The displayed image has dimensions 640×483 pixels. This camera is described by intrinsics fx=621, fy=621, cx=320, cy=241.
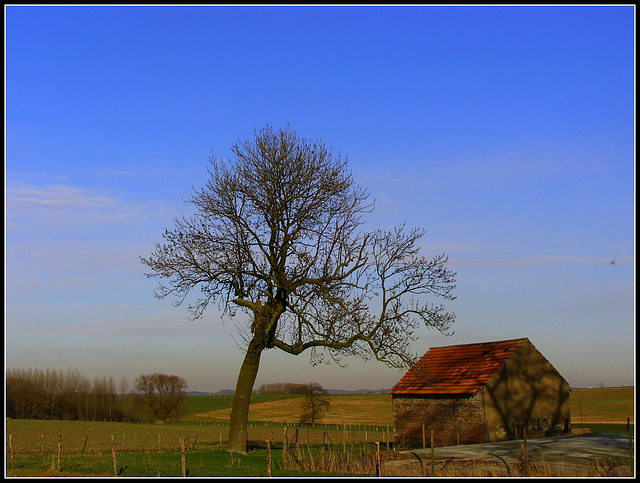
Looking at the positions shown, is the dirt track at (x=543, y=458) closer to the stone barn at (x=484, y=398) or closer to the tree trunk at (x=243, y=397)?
the stone barn at (x=484, y=398)

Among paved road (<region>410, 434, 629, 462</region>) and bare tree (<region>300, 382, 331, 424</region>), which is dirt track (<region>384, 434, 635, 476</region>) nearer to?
paved road (<region>410, 434, 629, 462</region>)

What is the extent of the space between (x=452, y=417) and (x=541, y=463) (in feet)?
46.7

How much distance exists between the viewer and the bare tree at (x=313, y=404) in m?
75.3

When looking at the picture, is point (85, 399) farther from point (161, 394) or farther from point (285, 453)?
point (285, 453)

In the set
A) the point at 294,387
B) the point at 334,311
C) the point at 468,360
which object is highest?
the point at 334,311

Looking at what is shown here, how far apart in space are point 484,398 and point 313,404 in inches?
1837

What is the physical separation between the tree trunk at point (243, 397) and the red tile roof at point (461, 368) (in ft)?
29.1

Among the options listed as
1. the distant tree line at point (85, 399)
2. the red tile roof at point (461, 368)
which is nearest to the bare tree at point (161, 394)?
the distant tree line at point (85, 399)

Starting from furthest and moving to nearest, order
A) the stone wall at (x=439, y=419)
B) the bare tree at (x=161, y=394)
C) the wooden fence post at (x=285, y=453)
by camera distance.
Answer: the bare tree at (x=161, y=394)
the stone wall at (x=439, y=419)
the wooden fence post at (x=285, y=453)

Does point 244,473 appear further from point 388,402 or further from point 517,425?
point 388,402

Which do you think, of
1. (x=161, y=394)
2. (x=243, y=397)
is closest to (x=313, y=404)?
(x=161, y=394)

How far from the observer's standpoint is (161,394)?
95.8 meters

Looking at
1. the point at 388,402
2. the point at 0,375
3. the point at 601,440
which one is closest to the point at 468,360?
the point at 601,440

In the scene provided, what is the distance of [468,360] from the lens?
35469 mm
